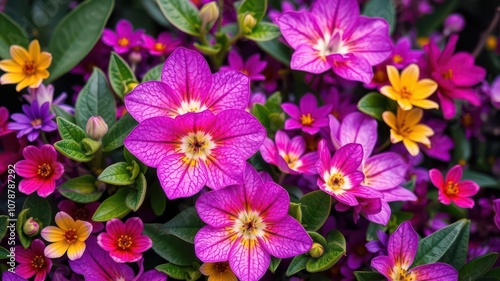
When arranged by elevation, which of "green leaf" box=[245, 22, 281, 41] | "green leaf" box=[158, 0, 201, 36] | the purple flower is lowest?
the purple flower

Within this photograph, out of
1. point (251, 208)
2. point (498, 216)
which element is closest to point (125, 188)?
point (251, 208)

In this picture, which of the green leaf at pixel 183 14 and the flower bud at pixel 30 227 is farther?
the green leaf at pixel 183 14

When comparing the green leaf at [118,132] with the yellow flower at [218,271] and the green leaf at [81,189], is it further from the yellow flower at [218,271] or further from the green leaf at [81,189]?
the yellow flower at [218,271]

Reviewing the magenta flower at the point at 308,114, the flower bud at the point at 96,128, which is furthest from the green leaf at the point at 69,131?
the magenta flower at the point at 308,114

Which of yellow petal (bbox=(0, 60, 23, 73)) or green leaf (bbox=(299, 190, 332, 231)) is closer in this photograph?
green leaf (bbox=(299, 190, 332, 231))

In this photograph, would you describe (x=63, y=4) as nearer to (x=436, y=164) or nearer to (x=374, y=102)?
(x=374, y=102)

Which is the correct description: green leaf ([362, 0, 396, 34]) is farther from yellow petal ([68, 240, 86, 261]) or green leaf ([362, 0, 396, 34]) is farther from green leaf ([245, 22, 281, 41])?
yellow petal ([68, 240, 86, 261])

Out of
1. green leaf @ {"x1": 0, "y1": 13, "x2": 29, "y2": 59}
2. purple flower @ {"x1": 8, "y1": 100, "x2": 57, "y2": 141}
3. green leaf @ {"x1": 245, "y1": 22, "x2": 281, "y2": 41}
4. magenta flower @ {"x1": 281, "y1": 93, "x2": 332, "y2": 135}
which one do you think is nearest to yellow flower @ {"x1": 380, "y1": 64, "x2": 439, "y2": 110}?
magenta flower @ {"x1": 281, "y1": 93, "x2": 332, "y2": 135}
